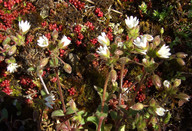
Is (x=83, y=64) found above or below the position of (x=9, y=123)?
above

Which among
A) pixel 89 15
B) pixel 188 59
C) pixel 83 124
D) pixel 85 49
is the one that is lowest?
pixel 83 124

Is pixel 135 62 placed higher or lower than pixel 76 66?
lower

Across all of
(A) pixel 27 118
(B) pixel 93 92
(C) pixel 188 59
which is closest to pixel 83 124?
(B) pixel 93 92

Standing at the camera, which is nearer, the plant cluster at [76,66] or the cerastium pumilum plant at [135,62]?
the cerastium pumilum plant at [135,62]

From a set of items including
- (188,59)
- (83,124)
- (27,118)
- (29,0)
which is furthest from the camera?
(29,0)

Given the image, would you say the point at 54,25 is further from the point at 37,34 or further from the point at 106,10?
the point at 106,10

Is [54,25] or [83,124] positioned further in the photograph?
[54,25]

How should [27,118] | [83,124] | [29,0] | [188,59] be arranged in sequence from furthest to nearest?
1. [29,0]
2. [188,59]
3. [27,118]
4. [83,124]

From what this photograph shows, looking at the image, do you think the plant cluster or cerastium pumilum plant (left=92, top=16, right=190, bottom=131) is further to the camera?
the plant cluster

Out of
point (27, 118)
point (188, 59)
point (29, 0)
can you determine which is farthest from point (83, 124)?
point (29, 0)

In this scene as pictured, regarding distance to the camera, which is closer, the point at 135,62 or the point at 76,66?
the point at 135,62
